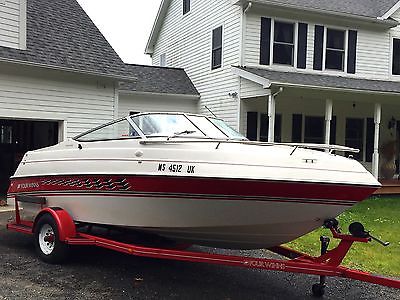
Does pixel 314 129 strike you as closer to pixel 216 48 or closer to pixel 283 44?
pixel 283 44

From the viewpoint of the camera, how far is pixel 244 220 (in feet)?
16.1

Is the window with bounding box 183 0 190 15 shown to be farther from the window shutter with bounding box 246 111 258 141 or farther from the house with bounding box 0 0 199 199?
the window shutter with bounding box 246 111 258 141

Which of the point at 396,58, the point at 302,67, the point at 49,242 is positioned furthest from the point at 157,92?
the point at 49,242

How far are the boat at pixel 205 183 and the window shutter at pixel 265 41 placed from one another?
9.84 m

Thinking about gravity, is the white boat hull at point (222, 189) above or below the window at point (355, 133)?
below

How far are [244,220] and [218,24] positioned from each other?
503 inches

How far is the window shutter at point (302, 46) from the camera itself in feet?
51.9

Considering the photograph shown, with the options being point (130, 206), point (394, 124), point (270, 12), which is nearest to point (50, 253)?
point (130, 206)

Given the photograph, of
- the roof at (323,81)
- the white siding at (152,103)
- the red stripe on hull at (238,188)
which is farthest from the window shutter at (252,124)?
the red stripe on hull at (238,188)

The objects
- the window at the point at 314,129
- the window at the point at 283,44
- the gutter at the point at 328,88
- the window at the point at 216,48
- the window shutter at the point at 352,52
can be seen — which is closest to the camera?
the gutter at the point at 328,88

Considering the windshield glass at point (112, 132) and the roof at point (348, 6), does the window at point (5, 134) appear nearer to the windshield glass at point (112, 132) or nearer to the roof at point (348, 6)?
the roof at point (348, 6)

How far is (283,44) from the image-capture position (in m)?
15.7

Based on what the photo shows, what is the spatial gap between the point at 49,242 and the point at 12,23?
21.4 feet

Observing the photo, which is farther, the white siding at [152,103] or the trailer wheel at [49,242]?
the white siding at [152,103]
